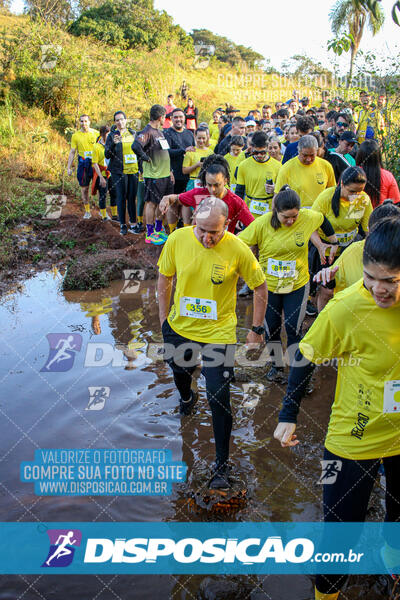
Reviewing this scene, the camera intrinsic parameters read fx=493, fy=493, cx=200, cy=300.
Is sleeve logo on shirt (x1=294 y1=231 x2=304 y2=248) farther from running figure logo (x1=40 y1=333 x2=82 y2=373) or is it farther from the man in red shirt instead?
running figure logo (x1=40 y1=333 x2=82 y2=373)

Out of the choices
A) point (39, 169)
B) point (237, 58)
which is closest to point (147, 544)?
point (39, 169)

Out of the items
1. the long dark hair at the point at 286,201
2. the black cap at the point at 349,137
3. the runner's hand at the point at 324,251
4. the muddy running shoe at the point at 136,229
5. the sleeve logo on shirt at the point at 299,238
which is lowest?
the muddy running shoe at the point at 136,229

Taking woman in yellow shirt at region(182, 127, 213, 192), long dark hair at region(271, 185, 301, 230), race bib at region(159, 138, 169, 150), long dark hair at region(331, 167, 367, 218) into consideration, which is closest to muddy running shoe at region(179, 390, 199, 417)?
long dark hair at region(271, 185, 301, 230)

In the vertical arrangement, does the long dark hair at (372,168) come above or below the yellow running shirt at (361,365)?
above

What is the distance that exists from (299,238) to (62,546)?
3.27 m

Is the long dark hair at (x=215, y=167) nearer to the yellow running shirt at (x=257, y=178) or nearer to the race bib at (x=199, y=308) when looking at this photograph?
the yellow running shirt at (x=257, y=178)

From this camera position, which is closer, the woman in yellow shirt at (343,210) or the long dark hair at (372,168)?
the woman in yellow shirt at (343,210)

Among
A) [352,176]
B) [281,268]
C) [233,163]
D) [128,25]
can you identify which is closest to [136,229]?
[233,163]

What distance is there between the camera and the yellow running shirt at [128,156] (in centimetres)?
955

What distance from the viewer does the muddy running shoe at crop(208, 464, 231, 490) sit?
3.54m

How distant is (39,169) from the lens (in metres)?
13.4

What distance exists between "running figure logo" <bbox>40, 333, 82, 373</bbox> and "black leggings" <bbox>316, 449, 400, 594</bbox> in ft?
12.4

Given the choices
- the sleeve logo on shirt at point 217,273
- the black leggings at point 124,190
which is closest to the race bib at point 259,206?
the black leggings at point 124,190

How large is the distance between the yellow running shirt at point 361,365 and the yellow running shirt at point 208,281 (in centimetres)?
138
